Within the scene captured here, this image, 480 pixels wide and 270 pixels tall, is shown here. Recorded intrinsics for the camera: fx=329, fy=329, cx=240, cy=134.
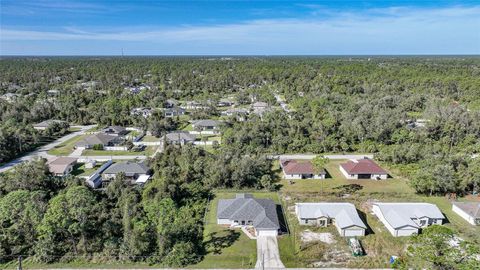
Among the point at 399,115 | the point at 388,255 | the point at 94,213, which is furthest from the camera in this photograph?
the point at 399,115

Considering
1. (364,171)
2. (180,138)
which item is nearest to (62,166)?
(180,138)

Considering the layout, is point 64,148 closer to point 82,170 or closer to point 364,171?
point 82,170

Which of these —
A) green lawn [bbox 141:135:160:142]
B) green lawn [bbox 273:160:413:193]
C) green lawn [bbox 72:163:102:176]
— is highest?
green lawn [bbox 141:135:160:142]

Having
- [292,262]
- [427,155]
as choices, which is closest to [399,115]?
[427,155]

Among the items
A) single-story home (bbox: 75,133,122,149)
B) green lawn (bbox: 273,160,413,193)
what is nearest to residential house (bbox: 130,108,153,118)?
single-story home (bbox: 75,133,122,149)

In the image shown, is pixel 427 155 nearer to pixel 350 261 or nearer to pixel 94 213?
pixel 350 261

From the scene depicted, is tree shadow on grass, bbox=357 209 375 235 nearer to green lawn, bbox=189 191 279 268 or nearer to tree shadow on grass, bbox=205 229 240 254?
green lawn, bbox=189 191 279 268
